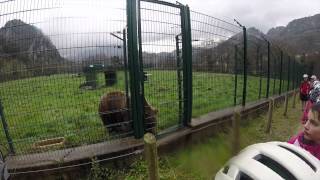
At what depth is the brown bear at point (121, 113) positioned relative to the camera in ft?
19.5

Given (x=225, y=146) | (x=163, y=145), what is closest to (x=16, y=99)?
(x=163, y=145)

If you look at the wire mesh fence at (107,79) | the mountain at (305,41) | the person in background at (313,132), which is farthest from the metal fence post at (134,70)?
the mountain at (305,41)

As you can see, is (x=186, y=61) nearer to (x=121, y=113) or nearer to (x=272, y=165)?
(x=121, y=113)

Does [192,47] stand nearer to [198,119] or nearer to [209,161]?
[198,119]

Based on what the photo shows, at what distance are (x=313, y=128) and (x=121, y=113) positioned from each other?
12.6 ft

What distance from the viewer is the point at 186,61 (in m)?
6.54

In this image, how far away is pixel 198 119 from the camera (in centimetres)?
728

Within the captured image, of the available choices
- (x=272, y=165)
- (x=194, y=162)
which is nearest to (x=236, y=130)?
(x=194, y=162)

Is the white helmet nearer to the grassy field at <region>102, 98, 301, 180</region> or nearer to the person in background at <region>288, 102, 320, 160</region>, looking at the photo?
the person in background at <region>288, 102, 320, 160</region>

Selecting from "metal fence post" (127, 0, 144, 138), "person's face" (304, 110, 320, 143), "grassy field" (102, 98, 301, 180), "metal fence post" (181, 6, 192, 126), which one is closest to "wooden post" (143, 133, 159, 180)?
"person's face" (304, 110, 320, 143)

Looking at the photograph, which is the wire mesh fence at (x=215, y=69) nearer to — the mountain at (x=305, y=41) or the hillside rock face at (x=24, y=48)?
the hillside rock face at (x=24, y=48)

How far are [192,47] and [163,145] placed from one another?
6.33ft

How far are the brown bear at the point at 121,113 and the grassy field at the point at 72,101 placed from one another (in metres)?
0.18

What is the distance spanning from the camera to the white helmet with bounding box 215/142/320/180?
86.0 inches
